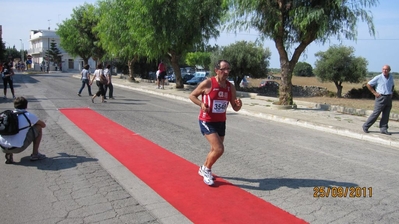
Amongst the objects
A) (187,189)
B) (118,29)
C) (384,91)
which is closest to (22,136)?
(187,189)

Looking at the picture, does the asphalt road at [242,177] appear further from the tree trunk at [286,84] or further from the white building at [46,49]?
the white building at [46,49]

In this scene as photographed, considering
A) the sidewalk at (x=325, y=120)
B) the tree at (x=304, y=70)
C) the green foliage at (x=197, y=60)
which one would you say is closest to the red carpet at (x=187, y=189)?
the sidewalk at (x=325, y=120)

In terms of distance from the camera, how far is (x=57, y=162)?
638 centimetres

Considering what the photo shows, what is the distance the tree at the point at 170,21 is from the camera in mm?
20781

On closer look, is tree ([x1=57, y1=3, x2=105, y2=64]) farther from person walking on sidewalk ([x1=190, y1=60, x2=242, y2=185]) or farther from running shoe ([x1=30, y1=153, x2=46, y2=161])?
person walking on sidewalk ([x1=190, y1=60, x2=242, y2=185])

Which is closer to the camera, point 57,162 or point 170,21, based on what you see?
point 57,162

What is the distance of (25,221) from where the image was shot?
13.3 ft

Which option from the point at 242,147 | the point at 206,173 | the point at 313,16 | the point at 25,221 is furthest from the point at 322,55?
the point at 25,221

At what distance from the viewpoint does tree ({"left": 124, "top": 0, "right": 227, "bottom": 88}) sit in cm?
2078

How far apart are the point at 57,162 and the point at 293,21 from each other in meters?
10.4

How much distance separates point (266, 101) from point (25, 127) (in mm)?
13191

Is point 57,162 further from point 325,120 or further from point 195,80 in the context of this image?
point 195,80

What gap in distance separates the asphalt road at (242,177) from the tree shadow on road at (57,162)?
17 mm
